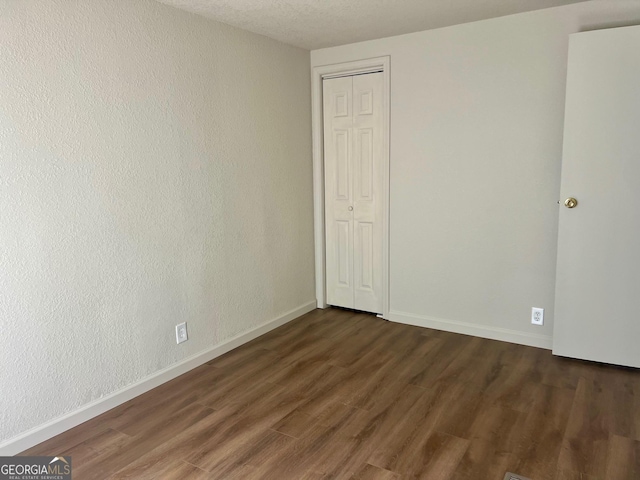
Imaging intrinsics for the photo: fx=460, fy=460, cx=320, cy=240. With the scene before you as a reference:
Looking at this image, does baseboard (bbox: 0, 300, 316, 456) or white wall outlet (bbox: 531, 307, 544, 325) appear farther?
white wall outlet (bbox: 531, 307, 544, 325)

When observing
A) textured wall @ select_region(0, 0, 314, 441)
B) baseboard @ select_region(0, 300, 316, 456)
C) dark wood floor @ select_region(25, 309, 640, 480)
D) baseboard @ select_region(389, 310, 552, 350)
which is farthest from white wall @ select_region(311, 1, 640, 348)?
baseboard @ select_region(0, 300, 316, 456)

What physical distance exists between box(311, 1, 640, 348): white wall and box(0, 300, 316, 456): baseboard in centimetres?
137

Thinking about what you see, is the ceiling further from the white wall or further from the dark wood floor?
the dark wood floor

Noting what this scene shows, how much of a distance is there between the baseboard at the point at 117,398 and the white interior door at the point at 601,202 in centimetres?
223

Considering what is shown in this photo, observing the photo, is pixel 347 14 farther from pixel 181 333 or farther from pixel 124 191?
pixel 181 333

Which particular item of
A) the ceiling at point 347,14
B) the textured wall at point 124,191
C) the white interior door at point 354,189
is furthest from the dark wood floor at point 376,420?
the ceiling at point 347,14

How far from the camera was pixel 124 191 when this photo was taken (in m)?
2.58

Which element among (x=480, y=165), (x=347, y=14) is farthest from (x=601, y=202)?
(x=347, y=14)

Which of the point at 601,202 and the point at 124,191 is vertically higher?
the point at 124,191

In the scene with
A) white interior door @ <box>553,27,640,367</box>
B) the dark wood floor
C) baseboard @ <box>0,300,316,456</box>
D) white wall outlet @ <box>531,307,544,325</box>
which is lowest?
the dark wood floor

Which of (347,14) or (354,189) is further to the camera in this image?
(354,189)

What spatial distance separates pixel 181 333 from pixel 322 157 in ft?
6.55

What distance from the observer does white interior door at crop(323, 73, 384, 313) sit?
386cm

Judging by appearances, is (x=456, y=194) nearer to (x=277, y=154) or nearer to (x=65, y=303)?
(x=277, y=154)
